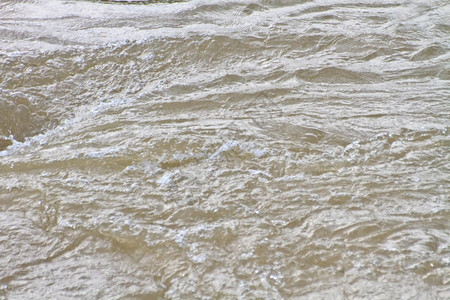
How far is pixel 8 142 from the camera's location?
2.75 meters

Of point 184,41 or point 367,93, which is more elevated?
point 184,41

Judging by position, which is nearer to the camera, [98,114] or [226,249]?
[226,249]

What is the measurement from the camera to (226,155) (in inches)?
96.7

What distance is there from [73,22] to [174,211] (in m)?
2.55

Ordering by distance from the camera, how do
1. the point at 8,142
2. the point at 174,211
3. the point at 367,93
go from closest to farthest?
the point at 174,211 → the point at 8,142 → the point at 367,93

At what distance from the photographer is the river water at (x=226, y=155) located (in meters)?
1.82

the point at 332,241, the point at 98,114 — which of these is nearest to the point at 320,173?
the point at 332,241

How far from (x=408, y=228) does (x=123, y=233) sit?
3.88 feet

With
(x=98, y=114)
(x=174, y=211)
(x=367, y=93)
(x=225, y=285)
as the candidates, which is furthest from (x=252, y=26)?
(x=225, y=285)

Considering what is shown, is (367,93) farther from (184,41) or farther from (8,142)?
(8,142)

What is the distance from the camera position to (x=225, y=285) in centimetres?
176

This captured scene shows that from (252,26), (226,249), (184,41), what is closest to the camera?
(226,249)

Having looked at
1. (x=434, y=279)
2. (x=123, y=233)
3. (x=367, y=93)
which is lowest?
(x=434, y=279)

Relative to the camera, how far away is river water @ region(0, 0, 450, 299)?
71.7 inches
